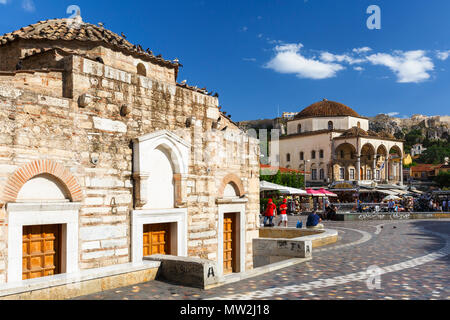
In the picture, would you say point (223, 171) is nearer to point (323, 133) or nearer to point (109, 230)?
point (109, 230)

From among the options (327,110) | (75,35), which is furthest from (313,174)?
(75,35)

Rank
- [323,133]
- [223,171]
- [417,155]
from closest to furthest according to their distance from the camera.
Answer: [223,171] → [323,133] → [417,155]

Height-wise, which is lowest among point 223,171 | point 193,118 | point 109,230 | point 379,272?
point 379,272

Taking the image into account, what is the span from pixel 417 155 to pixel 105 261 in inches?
4681

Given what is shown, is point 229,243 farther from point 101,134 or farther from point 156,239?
point 101,134

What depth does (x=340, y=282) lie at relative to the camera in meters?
8.03

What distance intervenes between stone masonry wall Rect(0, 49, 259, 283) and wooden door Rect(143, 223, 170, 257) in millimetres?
620

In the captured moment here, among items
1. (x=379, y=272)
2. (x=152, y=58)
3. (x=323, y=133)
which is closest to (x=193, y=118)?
(x=152, y=58)

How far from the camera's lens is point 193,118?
433 inches

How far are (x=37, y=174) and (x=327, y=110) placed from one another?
5367 cm

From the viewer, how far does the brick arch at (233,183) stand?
12133 millimetres

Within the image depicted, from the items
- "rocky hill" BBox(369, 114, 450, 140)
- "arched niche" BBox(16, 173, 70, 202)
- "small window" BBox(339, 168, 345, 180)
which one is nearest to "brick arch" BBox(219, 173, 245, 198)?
"arched niche" BBox(16, 173, 70, 202)

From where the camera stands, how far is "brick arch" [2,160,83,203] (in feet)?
23.9

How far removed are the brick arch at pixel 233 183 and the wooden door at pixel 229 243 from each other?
731 millimetres
